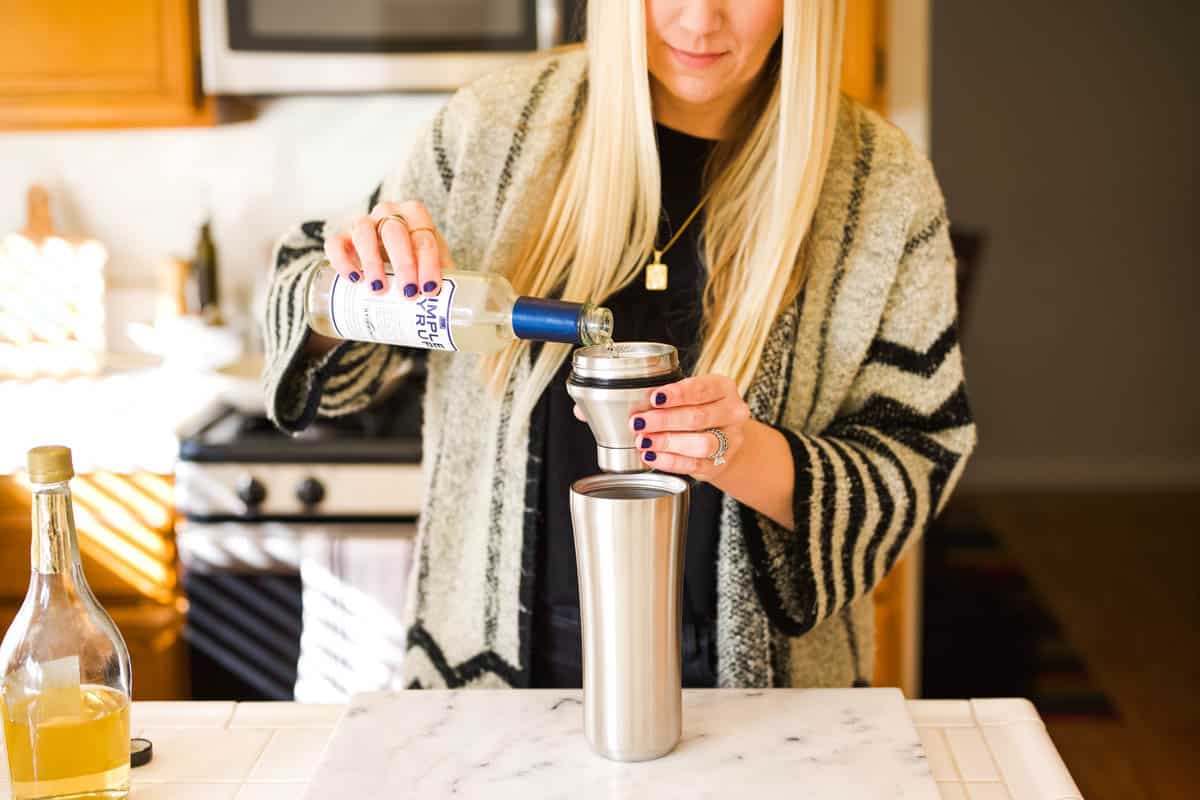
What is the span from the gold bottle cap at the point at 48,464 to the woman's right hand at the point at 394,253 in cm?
29

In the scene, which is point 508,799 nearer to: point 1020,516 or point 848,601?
point 848,601

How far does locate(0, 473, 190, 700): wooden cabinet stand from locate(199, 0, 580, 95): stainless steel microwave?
76cm

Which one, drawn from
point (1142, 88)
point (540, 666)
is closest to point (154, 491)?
point (540, 666)

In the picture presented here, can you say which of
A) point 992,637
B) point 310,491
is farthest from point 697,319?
point 992,637

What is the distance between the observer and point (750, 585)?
3.99 ft

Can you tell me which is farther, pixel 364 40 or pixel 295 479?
pixel 364 40

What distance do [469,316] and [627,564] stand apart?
0.79ft

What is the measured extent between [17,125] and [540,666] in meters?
1.76

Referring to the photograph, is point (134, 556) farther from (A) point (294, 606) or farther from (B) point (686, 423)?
(B) point (686, 423)

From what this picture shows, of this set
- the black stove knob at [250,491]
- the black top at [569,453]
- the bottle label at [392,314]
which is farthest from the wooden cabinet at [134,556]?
the bottle label at [392,314]

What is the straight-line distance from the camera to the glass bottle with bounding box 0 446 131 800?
83cm

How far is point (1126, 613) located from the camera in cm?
364

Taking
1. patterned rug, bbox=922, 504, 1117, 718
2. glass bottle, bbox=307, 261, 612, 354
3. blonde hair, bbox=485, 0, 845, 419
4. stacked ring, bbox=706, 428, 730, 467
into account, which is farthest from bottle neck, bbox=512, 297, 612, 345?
patterned rug, bbox=922, 504, 1117, 718

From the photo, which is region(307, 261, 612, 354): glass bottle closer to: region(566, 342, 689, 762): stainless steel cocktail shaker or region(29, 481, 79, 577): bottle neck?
region(566, 342, 689, 762): stainless steel cocktail shaker
